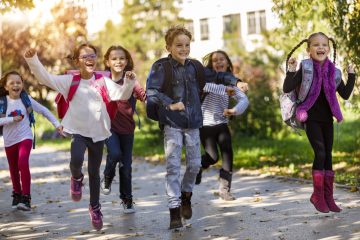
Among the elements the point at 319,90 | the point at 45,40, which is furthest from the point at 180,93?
the point at 45,40

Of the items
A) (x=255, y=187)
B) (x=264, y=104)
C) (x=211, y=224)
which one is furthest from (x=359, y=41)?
(x=264, y=104)

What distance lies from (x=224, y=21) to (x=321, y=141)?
163 feet

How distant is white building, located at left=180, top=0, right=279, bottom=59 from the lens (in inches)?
2098

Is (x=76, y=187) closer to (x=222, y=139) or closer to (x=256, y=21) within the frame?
(x=222, y=139)

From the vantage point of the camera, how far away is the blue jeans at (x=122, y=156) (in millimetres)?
8172

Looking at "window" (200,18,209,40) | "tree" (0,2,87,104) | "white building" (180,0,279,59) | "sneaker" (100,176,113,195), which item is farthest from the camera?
"window" (200,18,209,40)

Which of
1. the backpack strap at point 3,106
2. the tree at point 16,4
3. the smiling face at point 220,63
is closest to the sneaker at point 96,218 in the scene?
the backpack strap at point 3,106

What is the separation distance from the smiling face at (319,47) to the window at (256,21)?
46.6m

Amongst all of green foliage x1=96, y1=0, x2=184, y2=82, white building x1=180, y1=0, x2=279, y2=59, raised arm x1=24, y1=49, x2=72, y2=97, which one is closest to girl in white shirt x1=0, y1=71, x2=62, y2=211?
raised arm x1=24, y1=49, x2=72, y2=97

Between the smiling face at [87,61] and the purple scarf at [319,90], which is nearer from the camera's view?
the smiling face at [87,61]

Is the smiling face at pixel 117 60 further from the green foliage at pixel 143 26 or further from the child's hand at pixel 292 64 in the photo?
the green foliage at pixel 143 26

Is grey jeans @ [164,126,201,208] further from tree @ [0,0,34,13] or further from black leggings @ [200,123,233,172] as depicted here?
tree @ [0,0,34,13]

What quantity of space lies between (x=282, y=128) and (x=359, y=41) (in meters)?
8.16

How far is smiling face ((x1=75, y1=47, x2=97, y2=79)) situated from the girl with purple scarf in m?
1.87
